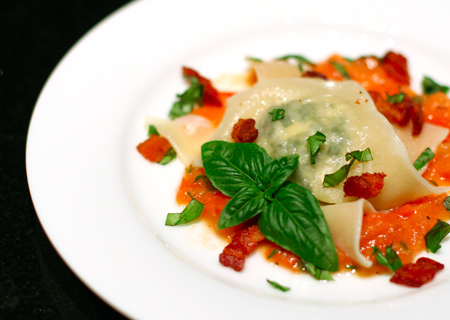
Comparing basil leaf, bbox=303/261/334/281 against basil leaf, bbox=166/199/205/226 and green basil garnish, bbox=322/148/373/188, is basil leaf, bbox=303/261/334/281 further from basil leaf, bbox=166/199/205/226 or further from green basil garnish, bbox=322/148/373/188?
basil leaf, bbox=166/199/205/226

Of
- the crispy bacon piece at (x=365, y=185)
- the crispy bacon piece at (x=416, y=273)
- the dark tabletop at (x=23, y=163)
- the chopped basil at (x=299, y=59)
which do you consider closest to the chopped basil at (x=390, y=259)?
the crispy bacon piece at (x=416, y=273)

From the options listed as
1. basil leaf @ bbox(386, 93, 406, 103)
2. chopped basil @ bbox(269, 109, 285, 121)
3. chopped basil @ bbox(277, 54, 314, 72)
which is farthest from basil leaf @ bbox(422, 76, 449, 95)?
chopped basil @ bbox(269, 109, 285, 121)

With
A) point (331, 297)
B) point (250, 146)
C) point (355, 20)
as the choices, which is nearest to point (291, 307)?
point (331, 297)

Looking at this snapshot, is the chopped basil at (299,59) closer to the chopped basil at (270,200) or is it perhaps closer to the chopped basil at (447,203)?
the chopped basil at (270,200)

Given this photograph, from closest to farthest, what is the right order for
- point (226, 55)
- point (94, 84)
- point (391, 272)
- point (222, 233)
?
point (391, 272) < point (222, 233) < point (94, 84) < point (226, 55)

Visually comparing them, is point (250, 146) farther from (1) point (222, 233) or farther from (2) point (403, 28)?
(2) point (403, 28)

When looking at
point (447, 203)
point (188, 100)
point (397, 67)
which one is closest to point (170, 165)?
point (188, 100)
